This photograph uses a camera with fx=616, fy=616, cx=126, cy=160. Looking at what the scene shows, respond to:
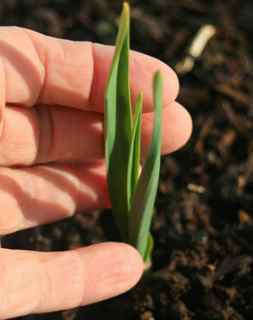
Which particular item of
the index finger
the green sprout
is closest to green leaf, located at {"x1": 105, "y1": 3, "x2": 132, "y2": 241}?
the green sprout

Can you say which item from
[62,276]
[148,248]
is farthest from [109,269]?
[148,248]

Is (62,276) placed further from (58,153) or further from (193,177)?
(193,177)

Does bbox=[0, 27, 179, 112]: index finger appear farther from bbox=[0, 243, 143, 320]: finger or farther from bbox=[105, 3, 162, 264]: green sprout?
bbox=[0, 243, 143, 320]: finger

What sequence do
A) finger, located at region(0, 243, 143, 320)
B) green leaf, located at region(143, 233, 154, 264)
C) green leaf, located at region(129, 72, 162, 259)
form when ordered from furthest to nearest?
green leaf, located at region(143, 233, 154, 264) < finger, located at region(0, 243, 143, 320) < green leaf, located at region(129, 72, 162, 259)

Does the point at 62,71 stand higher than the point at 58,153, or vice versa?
the point at 62,71

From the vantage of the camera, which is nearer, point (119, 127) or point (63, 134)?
point (119, 127)

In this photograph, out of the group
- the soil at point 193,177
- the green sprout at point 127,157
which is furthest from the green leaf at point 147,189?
the soil at point 193,177
